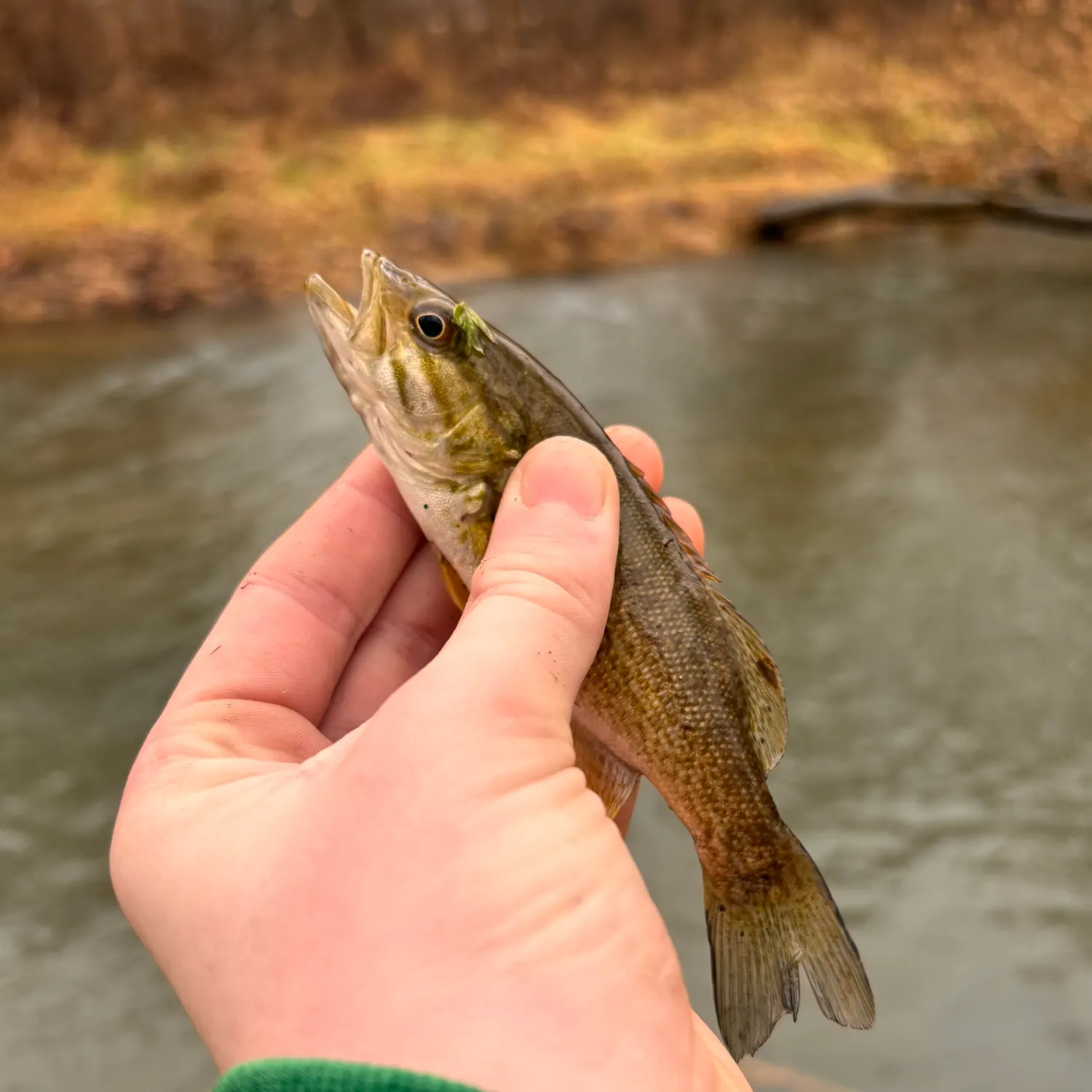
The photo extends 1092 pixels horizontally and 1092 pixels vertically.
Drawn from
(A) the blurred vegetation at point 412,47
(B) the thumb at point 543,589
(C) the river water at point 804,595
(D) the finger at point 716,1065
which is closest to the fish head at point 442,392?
(B) the thumb at point 543,589

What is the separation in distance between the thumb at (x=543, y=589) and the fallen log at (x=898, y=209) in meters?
12.0

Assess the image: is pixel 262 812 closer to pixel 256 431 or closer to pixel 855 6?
pixel 256 431

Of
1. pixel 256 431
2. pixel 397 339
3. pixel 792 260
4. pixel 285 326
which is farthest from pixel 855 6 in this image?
pixel 397 339

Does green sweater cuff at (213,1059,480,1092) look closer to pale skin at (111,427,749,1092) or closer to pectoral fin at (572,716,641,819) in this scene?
pale skin at (111,427,749,1092)

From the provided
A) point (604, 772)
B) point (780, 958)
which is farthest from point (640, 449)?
point (780, 958)

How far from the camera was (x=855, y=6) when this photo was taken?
18.8m

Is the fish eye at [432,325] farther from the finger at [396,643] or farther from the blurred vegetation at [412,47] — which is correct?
the blurred vegetation at [412,47]

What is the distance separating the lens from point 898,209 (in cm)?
1271

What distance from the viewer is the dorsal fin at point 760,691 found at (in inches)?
80.0

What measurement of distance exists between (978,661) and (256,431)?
5721mm

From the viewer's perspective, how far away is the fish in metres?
1.88

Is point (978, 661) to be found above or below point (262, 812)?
below

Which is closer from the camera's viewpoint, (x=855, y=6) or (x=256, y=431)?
(x=256, y=431)

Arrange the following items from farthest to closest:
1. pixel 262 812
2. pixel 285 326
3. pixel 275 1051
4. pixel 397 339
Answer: pixel 285 326, pixel 397 339, pixel 262 812, pixel 275 1051
